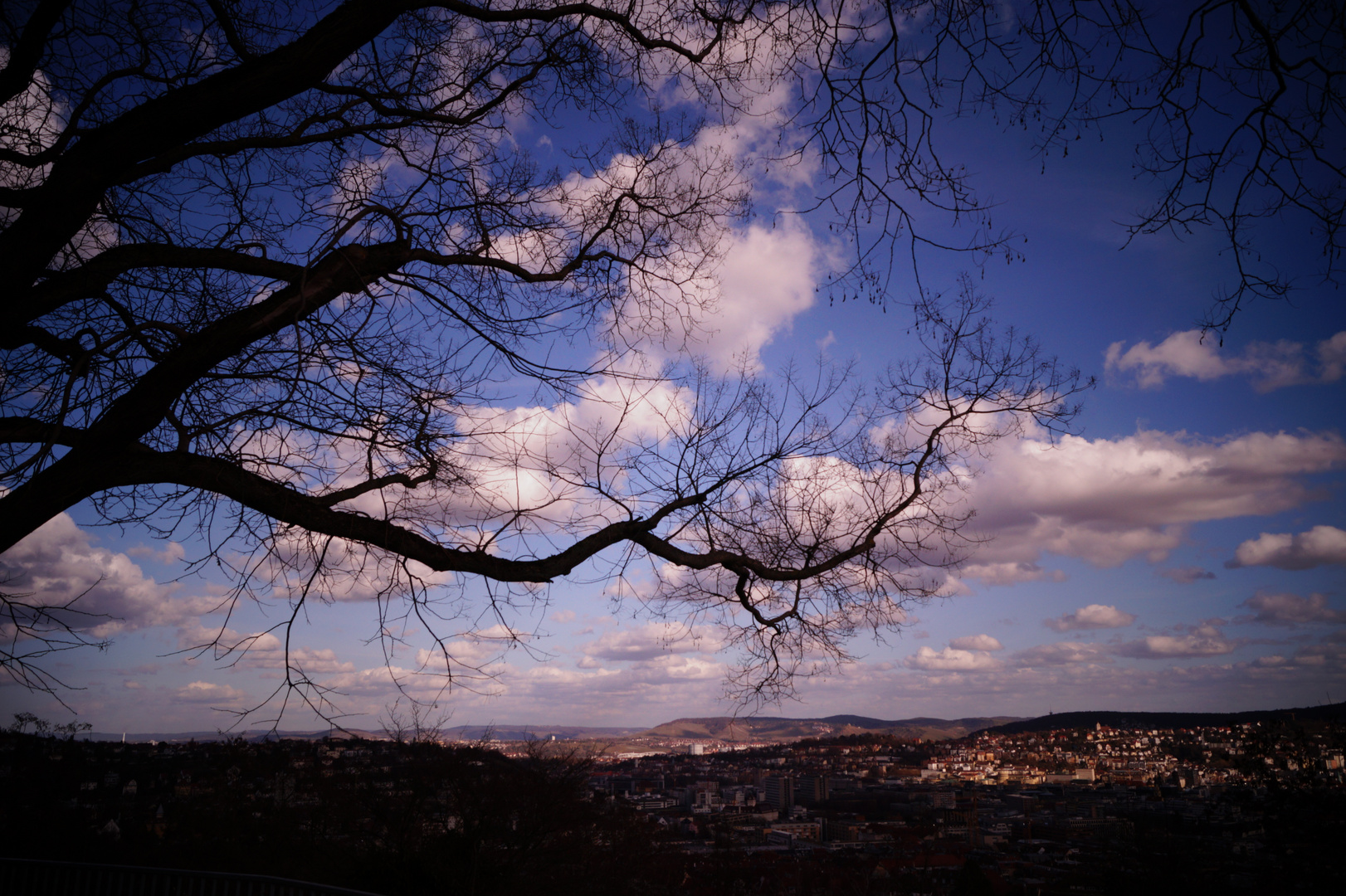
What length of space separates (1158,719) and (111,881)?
15.9m

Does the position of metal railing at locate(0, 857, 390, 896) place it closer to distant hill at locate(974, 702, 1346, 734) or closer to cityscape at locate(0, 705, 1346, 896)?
cityscape at locate(0, 705, 1346, 896)

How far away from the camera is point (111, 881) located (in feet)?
16.8

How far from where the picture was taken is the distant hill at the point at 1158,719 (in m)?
8.29

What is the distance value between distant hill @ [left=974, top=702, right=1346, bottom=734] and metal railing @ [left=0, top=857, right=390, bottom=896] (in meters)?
10.1

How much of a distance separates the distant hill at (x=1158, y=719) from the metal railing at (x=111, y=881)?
10084mm

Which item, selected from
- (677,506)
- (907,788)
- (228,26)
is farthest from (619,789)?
(228,26)

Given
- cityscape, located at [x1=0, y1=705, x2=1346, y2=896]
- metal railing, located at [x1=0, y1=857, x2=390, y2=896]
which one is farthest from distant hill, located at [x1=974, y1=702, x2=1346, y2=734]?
metal railing, located at [x1=0, y1=857, x2=390, y2=896]

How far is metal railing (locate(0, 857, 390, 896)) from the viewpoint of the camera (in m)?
4.50

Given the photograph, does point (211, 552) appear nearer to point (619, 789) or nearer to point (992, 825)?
point (619, 789)

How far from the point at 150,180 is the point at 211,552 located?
2.44 meters

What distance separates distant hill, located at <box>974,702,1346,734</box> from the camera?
8.29 meters

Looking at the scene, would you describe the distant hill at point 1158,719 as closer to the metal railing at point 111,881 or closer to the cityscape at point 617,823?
the cityscape at point 617,823

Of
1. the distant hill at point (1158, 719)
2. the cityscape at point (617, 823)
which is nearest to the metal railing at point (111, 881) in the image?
the cityscape at point (617, 823)

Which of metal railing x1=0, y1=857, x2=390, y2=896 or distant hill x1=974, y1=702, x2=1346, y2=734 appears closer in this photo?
metal railing x1=0, y1=857, x2=390, y2=896
